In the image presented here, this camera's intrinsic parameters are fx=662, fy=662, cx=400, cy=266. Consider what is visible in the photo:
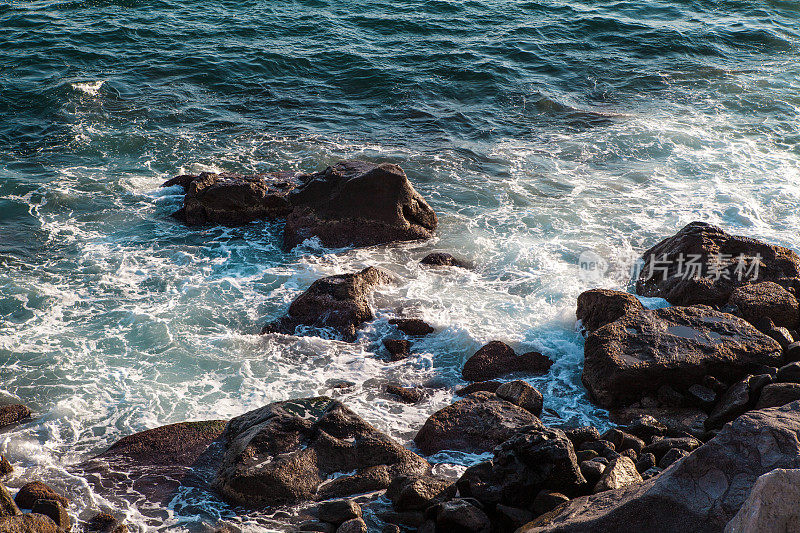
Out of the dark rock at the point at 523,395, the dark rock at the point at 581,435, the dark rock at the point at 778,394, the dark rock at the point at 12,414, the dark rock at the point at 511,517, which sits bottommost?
the dark rock at the point at 12,414

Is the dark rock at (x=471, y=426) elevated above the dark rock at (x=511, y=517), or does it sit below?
below

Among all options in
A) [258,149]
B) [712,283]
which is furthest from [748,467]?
[258,149]

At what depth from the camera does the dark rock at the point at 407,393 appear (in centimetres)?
770

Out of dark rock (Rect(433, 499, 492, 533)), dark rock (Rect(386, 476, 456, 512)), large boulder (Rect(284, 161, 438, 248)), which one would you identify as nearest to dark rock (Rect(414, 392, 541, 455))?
dark rock (Rect(386, 476, 456, 512))

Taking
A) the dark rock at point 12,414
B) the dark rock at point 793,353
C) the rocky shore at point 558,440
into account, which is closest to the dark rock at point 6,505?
the rocky shore at point 558,440

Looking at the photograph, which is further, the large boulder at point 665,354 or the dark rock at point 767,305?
the dark rock at point 767,305

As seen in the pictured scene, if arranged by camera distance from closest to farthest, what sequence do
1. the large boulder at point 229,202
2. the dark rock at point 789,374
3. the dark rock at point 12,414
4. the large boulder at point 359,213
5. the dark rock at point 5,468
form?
1. the dark rock at point 5,468
2. the dark rock at point 789,374
3. the dark rock at point 12,414
4. the large boulder at point 359,213
5. the large boulder at point 229,202

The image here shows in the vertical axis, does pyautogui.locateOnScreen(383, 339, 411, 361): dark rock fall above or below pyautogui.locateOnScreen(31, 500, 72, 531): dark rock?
below

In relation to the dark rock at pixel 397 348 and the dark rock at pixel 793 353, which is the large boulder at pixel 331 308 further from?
the dark rock at pixel 793 353

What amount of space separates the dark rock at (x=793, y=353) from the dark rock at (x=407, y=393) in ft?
13.9

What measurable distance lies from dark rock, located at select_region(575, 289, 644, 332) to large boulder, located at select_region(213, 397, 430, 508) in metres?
3.52

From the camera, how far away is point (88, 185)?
1297cm

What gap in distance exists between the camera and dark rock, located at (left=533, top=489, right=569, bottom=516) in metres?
5.30

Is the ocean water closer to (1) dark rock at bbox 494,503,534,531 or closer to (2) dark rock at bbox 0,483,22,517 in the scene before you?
(2) dark rock at bbox 0,483,22,517
